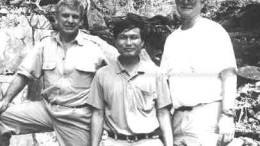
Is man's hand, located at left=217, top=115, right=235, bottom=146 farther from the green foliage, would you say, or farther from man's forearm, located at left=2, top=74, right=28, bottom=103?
the green foliage

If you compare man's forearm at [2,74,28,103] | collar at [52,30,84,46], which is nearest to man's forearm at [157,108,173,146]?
collar at [52,30,84,46]

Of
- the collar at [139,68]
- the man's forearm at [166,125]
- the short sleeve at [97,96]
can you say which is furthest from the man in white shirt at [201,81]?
the short sleeve at [97,96]

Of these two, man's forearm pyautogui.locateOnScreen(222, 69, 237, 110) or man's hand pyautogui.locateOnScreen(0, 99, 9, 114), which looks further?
man's hand pyautogui.locateOnScreen(0, 99, 9, 114)

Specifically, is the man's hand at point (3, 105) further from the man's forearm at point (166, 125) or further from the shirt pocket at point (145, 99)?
the man's forearm at point (166, 125)

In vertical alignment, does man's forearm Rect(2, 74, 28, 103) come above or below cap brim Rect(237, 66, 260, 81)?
above

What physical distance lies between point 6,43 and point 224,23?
397 centimetres

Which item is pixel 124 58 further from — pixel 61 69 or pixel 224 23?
pixel 224 23

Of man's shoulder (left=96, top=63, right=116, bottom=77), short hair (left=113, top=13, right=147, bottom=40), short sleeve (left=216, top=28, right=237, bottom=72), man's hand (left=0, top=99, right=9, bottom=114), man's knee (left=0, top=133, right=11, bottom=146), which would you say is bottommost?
man's knee (left=0, top=133, right=11, bottom=146)

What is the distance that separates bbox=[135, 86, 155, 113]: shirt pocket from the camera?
3.63m

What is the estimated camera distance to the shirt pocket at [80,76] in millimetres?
4172

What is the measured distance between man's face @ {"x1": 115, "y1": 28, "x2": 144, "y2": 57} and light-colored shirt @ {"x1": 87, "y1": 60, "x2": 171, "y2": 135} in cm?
18

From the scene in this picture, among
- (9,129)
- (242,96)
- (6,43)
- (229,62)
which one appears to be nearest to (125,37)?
(229,62)

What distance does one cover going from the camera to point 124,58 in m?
3.73

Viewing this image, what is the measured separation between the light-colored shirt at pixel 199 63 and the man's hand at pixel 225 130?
0.22 meters
